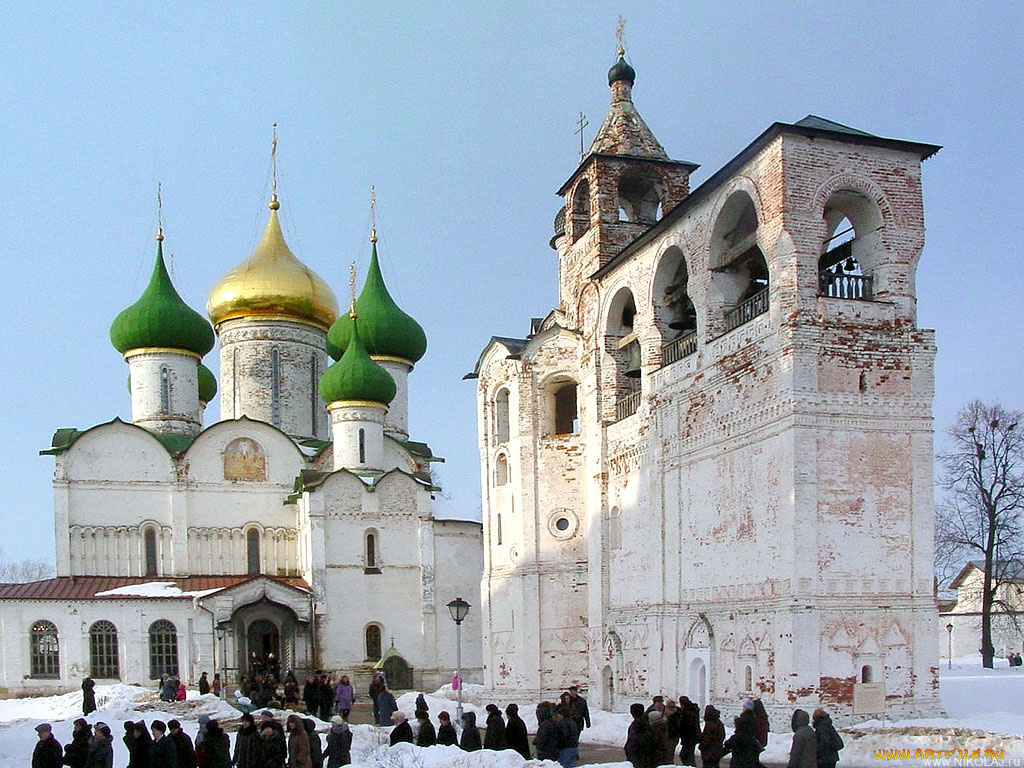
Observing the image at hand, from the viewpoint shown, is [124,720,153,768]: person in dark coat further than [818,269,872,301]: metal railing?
No

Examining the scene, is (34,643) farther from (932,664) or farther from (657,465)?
(932,664)

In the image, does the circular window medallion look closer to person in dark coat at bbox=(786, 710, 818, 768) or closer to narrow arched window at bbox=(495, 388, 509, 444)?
narrow arched window at bbox=(495, 388, 509, 444)

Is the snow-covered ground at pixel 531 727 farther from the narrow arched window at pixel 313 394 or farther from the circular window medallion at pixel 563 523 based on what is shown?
the narrow arched window at pixel 313 394

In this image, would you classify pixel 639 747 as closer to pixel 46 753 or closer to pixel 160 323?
pixel 46 753

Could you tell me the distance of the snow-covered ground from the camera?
12.1m

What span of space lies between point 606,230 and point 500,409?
4369 millimetres

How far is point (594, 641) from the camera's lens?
23.2 metres

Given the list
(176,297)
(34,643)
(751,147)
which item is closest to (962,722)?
(751,147)

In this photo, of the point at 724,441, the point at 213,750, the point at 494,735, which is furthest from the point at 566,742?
the point at 724,441

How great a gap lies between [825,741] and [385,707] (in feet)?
27.2

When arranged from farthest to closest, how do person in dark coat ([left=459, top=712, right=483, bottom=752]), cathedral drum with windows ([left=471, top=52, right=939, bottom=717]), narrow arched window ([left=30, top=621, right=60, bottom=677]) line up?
narrow arched window ([left=30, top=621, right=60, bottom=677]) → cathedral drum with windows ([left=471, top=52, right=939, bottom=717]) → person in dark coat ([left=459, top=712, right=483, bottom=752])

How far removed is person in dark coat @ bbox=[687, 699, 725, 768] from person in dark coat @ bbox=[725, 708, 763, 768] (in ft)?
0.83

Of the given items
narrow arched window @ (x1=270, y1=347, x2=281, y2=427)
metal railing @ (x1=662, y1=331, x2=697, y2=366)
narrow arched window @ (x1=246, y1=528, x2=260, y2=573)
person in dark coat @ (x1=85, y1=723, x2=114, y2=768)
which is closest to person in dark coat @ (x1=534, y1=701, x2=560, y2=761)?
person in dark coat @ (x1=85, y1=723, x2=114, y2=768)

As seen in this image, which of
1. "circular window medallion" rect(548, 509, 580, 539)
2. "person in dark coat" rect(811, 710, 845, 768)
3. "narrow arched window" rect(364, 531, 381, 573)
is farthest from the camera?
"narrow arched window" rect(364, 531, 381, 573)
